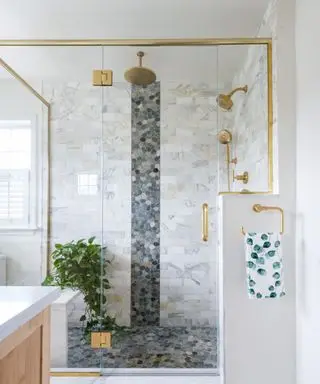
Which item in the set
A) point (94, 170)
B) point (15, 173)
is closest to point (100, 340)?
point (94, 170)

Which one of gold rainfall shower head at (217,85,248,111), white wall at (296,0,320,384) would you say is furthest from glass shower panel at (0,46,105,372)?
white wall at (296,0,320,384)

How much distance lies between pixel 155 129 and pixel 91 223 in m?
0.94

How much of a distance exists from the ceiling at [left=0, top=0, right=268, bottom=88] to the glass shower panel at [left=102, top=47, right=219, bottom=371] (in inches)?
1.4

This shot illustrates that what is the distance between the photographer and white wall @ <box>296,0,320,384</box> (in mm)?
1800

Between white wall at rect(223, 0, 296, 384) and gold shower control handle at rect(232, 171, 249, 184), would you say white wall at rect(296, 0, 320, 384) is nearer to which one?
white wall at rect(223, 0, 296, 384)

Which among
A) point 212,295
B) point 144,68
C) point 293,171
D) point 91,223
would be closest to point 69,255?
point 91,223

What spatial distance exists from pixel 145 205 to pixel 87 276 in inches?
28.2

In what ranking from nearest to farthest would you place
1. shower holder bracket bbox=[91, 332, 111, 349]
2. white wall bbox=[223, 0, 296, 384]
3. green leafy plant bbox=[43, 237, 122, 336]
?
white wall bbox=[223, 0, 296, 384]
shower holder bracket bbox=[91, 332, 111, 349]
green leafy plant bbox=[43, 237, 122, 336]

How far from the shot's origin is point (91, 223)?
10.1 ft

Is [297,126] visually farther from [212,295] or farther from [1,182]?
[1,182]

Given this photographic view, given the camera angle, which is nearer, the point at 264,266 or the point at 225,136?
the point at 264,266

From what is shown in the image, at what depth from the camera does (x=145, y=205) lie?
3.04m

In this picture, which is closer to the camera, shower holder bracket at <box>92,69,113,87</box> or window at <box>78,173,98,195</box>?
shower holder bracket at <box>92,69,113,87</box>

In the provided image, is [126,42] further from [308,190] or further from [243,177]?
[308,190]
